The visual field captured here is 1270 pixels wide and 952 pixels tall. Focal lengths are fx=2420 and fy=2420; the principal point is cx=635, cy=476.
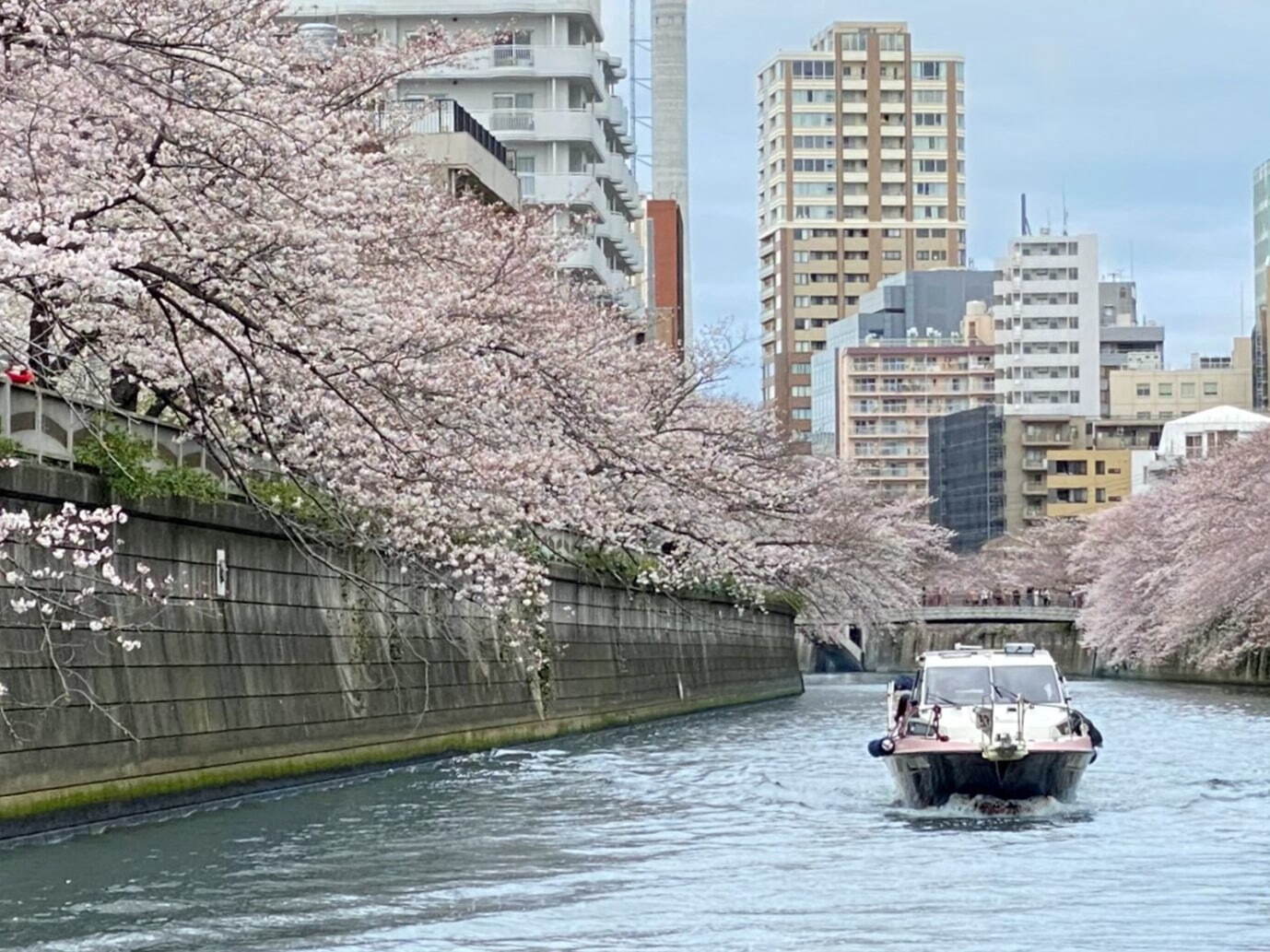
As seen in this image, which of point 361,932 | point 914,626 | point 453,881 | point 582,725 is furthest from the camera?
point 914,626

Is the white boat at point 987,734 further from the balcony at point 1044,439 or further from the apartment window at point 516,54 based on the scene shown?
the balcony at point 1044,439

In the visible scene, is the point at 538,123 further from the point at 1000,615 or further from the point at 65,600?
the point at 65,600

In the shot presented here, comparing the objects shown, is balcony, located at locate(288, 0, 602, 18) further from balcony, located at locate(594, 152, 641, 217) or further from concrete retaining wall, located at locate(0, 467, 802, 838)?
concrete retaining wall, located at locate(0, 467, 802, 838)

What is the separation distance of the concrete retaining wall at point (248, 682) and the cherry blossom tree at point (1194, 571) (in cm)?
3251

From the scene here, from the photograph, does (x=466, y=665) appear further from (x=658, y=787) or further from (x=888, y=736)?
(x=888, y=736)

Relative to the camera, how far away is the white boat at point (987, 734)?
3225 cm

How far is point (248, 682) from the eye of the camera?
34.4 m

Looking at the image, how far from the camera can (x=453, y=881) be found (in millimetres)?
24953

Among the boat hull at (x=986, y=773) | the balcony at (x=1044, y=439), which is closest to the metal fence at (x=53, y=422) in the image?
the boat hull at (x=986, y=773)

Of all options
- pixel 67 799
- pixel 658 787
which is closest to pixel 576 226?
pixel 658 787

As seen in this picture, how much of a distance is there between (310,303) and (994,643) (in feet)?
400

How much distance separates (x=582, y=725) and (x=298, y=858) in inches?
1033

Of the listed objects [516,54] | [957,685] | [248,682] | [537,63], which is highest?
[516,54]

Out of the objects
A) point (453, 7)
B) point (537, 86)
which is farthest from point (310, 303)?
point (537, 86)
